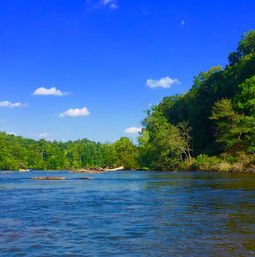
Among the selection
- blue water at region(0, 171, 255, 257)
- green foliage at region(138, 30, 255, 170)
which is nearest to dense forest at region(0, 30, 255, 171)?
green foliage at region(138, 30, 255, 170)

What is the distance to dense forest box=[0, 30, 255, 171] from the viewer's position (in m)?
59.4

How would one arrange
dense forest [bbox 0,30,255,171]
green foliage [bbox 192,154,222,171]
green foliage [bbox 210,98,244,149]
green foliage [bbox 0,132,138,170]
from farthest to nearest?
1. green foliage [bbox 0,132,138,170]
2. green foliage [bbox 210,98,244,149]
3. green foliage [bbox 192,154,222,171]
4. dense forest [bbox 0,30,255,171]

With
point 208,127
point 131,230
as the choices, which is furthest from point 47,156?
point 131,230

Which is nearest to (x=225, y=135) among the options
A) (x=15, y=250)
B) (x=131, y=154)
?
(x=131, y=154)

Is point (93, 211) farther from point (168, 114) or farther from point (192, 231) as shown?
point (168, 114)

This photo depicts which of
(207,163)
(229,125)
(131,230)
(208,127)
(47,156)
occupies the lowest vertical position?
(131,230)

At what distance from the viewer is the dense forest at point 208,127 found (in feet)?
195

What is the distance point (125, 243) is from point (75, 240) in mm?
1498

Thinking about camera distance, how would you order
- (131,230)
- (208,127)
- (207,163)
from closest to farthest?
(131,230) → (207,163) → (208,127)

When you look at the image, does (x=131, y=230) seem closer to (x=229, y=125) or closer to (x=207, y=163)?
(x=207, y=163)

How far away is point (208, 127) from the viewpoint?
8338 centimetres

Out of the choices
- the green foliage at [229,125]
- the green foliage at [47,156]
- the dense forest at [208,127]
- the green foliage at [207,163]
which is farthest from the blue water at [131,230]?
the green foliage at [47,156]

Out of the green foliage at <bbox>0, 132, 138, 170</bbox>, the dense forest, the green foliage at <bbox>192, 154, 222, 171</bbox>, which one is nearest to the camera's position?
the dense forest

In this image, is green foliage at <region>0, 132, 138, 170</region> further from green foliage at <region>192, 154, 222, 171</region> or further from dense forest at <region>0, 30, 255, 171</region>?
green foliage at <region>192, 154, 222, 171</region>
